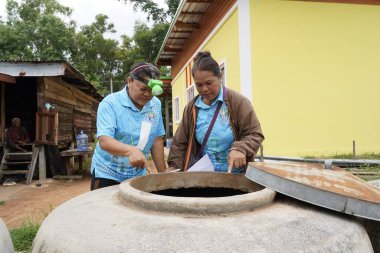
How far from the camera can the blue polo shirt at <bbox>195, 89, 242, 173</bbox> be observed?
2.37m

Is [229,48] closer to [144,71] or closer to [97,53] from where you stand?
[144,71]

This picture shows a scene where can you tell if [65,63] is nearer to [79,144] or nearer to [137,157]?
[79,144]

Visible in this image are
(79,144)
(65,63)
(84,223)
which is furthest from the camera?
(79,144)

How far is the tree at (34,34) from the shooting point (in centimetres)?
2733

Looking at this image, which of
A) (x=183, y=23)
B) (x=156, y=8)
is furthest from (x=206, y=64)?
(x=156, y=8)

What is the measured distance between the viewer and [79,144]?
33.8 ft

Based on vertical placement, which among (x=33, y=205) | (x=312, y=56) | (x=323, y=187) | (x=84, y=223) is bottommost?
(x=33, y=205)

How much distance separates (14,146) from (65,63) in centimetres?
283

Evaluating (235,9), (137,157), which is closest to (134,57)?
(235,9)

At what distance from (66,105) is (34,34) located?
22.2 m

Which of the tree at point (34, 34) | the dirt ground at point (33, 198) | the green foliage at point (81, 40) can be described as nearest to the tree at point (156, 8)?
the green foliage at point (81, 40)

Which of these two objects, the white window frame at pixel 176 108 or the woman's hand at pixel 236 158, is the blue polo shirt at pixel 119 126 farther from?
the white window frame at pixel 176 108

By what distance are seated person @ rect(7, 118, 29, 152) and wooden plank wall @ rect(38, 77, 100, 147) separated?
1.07m

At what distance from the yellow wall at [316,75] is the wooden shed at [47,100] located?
16.3 feet
